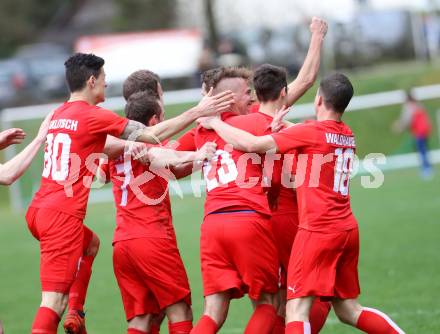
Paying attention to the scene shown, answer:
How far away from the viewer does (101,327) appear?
10133 mm

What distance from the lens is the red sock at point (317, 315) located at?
7.68 meters

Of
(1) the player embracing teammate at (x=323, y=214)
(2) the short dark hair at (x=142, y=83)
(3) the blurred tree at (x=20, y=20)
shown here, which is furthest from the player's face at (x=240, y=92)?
(3) the blurred tree at (x=20, y=20)

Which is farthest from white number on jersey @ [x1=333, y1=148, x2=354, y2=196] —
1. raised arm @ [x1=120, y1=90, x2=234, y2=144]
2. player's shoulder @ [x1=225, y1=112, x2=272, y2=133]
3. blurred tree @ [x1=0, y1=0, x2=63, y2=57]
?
blurred tree @ [x1=0, y1=0, x2=63, y2=57]

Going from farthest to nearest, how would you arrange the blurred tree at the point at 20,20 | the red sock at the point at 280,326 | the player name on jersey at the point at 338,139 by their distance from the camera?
the blurred tree at the point at 20,20
the red sock at the point at 280,326
the player name on jersey at the point at 338,139

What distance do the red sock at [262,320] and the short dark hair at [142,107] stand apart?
177 centimetres

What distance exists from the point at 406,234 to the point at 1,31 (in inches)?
1354

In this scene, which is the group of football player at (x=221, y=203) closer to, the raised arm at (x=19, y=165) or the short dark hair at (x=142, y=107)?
the short dark hair at (x=142, y=107)

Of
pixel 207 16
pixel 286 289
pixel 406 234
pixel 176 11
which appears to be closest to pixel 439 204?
pixel 406 234

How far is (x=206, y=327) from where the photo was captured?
7.05 m

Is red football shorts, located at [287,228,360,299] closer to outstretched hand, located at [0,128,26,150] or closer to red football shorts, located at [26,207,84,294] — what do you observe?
red football shorts, located at [26,207,84,294]

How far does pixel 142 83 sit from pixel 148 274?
162 cm

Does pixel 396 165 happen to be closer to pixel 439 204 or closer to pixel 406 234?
pixel 439 204

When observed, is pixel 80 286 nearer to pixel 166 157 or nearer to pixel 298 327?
pixel 166 157

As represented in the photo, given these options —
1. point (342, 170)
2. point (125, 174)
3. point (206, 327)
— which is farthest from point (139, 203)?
point (342, 170)
